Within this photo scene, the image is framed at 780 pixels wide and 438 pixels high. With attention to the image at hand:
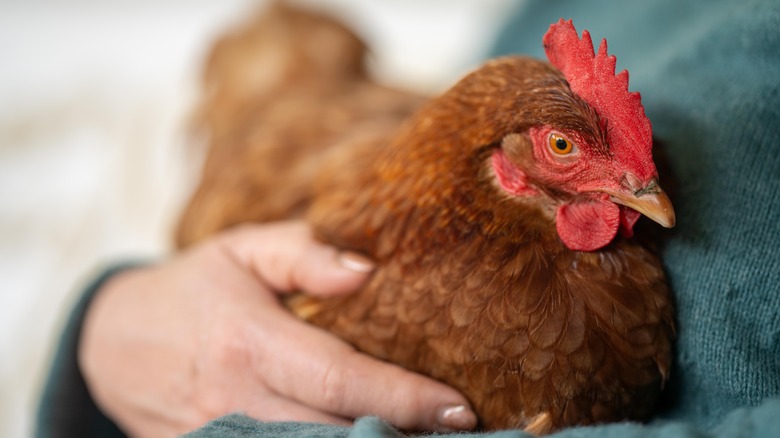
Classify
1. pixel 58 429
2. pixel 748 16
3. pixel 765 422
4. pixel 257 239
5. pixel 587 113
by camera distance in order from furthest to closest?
pixel 58 429 < pixel 257 239 < pixel 748 16 < pixel 587 113 < pixel 765 422

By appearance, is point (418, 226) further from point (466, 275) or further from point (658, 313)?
point (658, 313)

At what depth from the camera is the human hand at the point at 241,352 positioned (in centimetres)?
80

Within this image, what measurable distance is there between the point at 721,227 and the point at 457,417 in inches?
15.3

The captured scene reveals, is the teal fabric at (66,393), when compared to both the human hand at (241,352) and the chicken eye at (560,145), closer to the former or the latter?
the human hand at (241,352)

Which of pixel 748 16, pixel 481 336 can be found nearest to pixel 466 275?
pixel 481 336

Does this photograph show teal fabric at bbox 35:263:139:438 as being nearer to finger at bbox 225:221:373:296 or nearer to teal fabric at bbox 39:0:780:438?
finger at bbox 225:221:373:296

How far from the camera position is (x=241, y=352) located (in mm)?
861

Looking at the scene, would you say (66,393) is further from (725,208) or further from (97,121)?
(97,121)

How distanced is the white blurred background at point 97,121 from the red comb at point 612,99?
1.19 m

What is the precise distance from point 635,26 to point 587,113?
62 cm

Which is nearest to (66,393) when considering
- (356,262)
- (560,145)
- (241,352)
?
(241,352)

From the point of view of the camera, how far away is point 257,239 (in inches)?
40.4

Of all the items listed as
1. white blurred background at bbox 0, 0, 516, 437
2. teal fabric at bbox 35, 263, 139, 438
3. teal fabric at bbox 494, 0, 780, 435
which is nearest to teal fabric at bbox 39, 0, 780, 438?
teal fabric at bbox 494, 0, 780, 435

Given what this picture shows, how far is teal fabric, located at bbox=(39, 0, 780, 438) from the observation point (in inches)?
27.8
